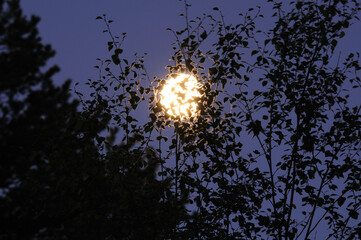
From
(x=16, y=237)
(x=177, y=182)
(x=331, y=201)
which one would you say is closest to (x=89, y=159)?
(x=16, y=237)

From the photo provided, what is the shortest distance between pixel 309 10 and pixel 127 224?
570cm

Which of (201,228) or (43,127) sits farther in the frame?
(201,228)

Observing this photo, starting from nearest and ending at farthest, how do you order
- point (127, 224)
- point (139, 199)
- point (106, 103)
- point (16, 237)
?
point (16, 237) → point (127, 224) → point (139, 199) → point (106, 103)

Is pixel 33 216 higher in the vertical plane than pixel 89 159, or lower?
lower

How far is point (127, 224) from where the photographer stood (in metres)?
5.53

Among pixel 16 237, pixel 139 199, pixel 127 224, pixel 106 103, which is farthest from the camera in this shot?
pixel 106 103

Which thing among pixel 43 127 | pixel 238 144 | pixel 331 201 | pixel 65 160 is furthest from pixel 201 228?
pixel 43 127

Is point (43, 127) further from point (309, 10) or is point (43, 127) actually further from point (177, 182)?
point (309, 10)

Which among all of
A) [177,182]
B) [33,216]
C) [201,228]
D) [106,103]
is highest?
[106,103]

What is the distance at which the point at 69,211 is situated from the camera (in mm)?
5727

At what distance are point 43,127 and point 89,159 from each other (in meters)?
0.87

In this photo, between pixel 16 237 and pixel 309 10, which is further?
pixel 309 10

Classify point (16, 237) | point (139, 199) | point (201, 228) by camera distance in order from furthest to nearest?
point (201, 228) → point (139, 199) → point (16, 237)

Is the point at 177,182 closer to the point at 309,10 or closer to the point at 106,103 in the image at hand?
the point at 106,103
